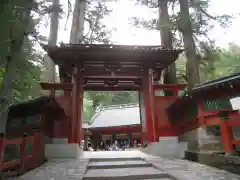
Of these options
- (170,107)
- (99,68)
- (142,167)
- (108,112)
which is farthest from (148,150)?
(108,112)

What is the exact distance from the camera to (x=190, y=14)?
1017 cm

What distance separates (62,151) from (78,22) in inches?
336

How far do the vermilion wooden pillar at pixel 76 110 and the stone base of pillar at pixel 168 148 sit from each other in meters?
2.86

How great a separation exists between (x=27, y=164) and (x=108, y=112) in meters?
15.5

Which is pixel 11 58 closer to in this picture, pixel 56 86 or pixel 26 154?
pixel 26 154

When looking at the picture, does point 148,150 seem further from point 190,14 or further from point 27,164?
point 190,14

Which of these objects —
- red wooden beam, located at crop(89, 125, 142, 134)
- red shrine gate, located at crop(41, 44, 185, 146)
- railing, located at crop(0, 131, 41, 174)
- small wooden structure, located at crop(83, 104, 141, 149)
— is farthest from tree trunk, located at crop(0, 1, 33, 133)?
red wooden beam, located at crop(89, 125, 142, 134)

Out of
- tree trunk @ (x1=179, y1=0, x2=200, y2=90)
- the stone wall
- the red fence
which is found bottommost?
the stone wall

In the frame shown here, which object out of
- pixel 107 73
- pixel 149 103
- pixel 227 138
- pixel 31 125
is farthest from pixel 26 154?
pixel 227 138

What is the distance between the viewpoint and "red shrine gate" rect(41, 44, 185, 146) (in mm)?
8234

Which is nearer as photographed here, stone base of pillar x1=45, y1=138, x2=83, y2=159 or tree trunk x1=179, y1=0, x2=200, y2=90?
stone base of pillar x1=45, y1=138, x2=83, y2=159

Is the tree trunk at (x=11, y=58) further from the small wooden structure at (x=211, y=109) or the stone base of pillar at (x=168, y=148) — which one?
the stone base of pillar at (x=168, y=148)

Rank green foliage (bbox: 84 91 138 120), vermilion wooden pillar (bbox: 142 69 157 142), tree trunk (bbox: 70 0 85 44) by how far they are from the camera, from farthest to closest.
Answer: green foliage (bbox: 84 91 138 120)
tree trunk (bbox: 70 0 85 44)
vermilion wooden pillar (bbox: 142 69 157 142)

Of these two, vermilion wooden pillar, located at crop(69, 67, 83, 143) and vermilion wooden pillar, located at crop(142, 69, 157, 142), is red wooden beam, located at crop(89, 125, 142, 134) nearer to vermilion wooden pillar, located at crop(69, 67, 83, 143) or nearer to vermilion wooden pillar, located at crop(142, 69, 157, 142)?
vermilion wooden pillar, located at crop(142, 69, 157, 142)
